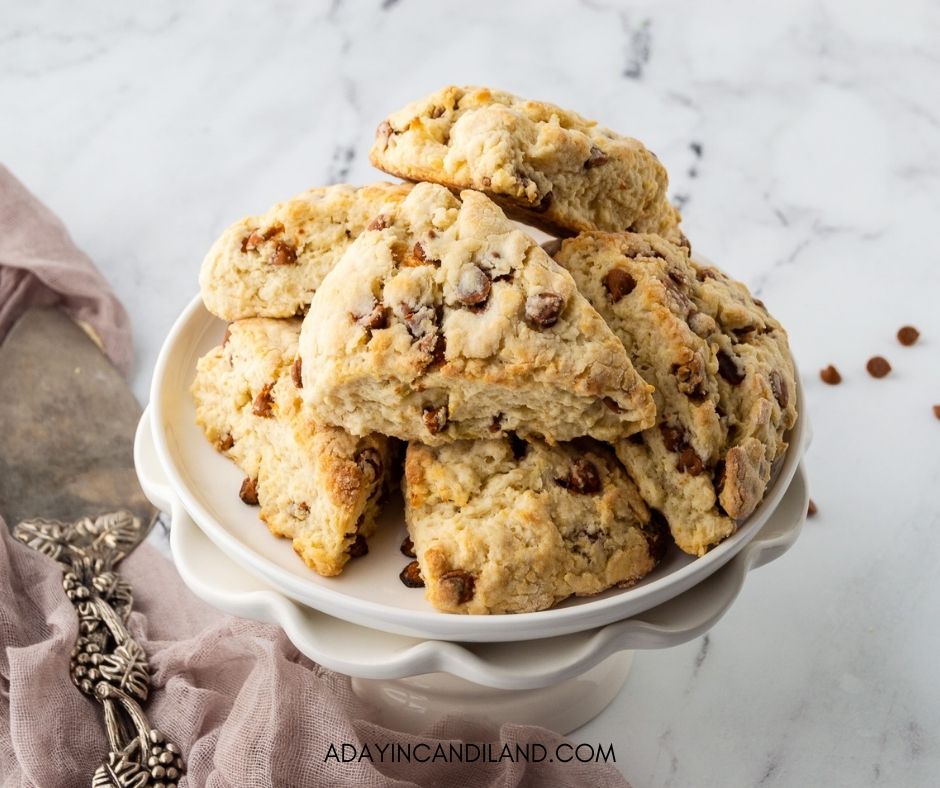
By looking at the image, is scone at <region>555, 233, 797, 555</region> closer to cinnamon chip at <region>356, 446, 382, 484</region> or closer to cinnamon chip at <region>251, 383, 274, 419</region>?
cinnamon chip at <region>356, 446, 382, 484</region>

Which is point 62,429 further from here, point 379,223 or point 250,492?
point 379,223

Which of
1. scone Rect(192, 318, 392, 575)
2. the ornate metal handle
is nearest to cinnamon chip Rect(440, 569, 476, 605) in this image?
scone Rect(192, 318, 392, 575)

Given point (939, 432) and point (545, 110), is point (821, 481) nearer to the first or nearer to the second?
point (939, 432)

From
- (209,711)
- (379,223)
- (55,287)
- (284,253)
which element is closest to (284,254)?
(284,253)

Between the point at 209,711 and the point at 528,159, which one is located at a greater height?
the point at 528,159

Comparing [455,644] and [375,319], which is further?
[455,644]

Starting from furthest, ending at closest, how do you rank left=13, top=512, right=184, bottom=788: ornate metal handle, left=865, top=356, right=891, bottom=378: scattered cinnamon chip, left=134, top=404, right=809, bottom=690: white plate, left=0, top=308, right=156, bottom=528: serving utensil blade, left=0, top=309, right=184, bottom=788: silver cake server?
left=865, top=356, right=891, bottom=378: scattered cinnamon chip, left=0, top=308, right=156, bottom=528: serving utensil blade, left=0, top=309, right=184, bottom=788: silver cake server, left=13, top=512, right=184, bottom=788: ornate metal handle, left=134, top=404, right=809, bottom=690: white plate

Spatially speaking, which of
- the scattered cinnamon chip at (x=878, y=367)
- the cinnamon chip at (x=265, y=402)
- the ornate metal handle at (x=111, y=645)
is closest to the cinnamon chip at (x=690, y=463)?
the cinnamon chip at (x=265, y=402)
